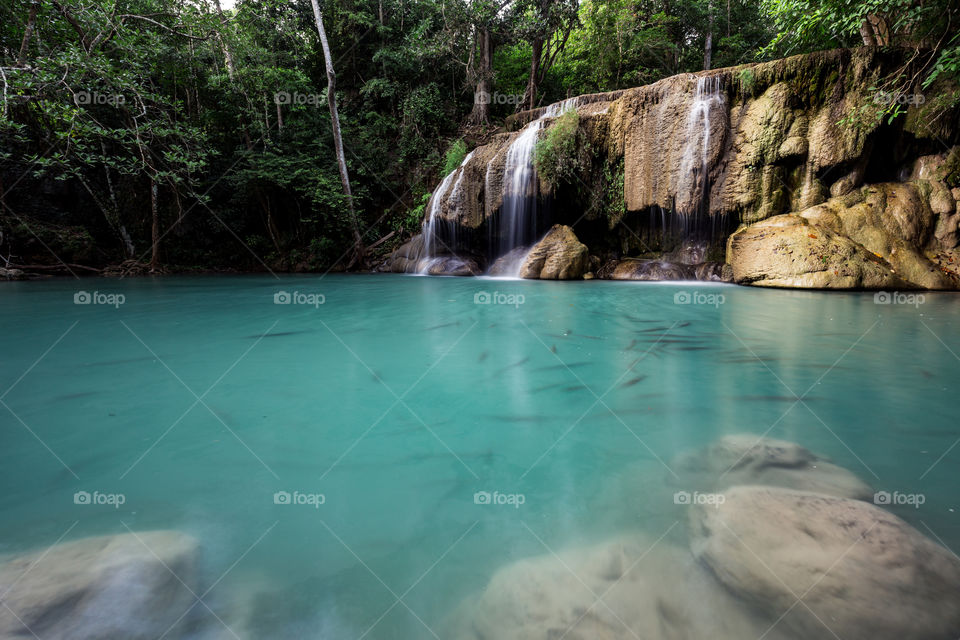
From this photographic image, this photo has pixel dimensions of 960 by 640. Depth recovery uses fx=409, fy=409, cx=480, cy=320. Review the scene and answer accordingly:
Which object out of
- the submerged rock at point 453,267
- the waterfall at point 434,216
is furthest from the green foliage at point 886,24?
the submerged rock at point 453,267

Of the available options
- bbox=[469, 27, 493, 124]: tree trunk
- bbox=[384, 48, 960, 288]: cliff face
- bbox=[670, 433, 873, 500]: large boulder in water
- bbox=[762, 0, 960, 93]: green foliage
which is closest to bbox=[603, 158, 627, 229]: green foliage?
bbox=[384, 48, 960, 288]: cliff face

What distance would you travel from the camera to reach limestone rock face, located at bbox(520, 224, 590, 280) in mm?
10586

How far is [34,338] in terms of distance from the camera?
14.1 ft

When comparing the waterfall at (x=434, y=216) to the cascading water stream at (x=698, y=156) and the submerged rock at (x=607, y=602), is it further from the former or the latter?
the submerged rock at (x=607, y=602)

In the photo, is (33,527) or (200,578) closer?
(200,578)

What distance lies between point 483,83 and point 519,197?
282 inches

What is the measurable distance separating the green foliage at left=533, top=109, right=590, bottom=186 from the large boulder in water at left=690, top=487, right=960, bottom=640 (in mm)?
10878

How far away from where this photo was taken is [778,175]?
30.9 feet

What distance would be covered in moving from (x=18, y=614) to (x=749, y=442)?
262 cm

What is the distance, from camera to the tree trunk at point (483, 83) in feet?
52.1

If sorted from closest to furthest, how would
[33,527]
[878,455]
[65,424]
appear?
[33,527], [878,455], [65,424]

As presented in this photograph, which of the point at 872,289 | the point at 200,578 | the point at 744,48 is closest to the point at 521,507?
the point at 200,578

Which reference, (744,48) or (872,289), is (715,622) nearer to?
(872,289)

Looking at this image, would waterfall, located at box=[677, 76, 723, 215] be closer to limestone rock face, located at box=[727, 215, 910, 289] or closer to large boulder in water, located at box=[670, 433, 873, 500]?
limestone rock face, located at box=[727, 215, 910, 289]
